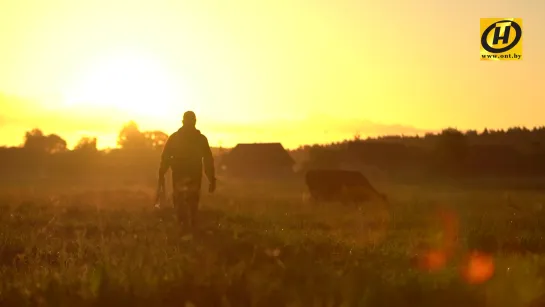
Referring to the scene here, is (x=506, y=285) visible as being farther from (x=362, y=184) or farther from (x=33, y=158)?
(x=33, y=158)

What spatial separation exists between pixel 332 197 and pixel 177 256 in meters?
22.2

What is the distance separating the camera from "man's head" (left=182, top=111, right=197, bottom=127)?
13.8 meters

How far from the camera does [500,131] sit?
270ft

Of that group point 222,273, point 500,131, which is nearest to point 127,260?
point 222,273

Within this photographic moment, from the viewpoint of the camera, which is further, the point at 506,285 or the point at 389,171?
the point at 389,171

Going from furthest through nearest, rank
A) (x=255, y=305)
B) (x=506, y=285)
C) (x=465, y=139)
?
(x=465, y=139), (x=506, y=285), (x=255, y=305)

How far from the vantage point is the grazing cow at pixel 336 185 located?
2791 centimetres

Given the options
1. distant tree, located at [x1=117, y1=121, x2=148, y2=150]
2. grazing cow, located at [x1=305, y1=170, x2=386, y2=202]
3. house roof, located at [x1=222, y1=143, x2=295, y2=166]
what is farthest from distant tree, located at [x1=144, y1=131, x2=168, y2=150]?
grazing cow, located at [x1=305, y1=170, x2=386, y2=202]

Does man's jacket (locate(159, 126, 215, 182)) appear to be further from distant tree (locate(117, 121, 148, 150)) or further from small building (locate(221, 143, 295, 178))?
distant tree (locate(117, 121, 148, 150))

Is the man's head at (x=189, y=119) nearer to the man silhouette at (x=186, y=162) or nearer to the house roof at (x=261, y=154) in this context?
the man silhouette at (x=186, y=162)

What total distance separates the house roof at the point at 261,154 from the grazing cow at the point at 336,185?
41.7 metres

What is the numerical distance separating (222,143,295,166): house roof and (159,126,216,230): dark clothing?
5881cm

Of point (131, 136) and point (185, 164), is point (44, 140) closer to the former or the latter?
point (131, 136)

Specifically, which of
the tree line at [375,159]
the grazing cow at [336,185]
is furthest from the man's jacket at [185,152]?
the tree line at [375,159]
